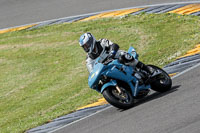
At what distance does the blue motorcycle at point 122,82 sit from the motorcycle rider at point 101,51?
10cm

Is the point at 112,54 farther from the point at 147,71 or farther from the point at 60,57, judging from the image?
the point at 60,57

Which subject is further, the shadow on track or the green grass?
the green grass

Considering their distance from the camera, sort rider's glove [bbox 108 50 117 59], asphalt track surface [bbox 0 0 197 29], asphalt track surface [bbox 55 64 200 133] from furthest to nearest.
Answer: asphalt track surface [bbox 0 0 197 29] < rider's glove [bbox 108 50 117 59] < asphalt track surface [bbox 55 64 200 133]

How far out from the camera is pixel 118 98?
9242mm

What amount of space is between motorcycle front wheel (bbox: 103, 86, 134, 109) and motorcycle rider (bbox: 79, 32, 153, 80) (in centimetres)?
68

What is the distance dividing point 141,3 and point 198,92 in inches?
415

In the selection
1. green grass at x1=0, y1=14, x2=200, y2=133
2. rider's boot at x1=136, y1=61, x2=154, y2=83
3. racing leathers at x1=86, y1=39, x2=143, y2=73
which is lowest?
green grass at x1=0, y1=14, x2=200, y2=133

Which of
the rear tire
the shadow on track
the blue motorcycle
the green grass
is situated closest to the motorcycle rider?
the blue motorcycle

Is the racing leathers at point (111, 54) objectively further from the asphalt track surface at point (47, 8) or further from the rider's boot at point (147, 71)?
the asphalt track surface at point (47, 8)

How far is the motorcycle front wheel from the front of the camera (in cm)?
910

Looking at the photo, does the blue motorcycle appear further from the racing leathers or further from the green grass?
the green grass

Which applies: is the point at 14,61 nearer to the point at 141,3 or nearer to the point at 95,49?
the point at 141,3

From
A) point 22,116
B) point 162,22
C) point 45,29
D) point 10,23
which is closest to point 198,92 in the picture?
point 22,116

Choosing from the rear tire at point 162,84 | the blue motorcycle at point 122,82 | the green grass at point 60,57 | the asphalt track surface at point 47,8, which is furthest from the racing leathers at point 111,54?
the asphalt track surface at point 47,8
